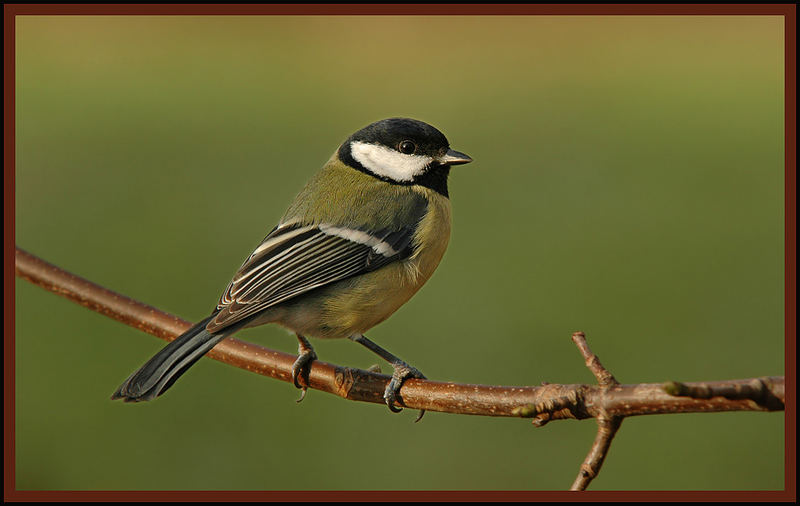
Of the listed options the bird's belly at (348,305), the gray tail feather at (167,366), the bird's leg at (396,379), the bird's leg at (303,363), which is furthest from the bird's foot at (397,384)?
the gray tail feather at (167,366)

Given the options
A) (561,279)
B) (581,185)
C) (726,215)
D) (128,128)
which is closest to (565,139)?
(581,185)

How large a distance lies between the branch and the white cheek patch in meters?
0.77

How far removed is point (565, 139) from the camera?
27.4ft

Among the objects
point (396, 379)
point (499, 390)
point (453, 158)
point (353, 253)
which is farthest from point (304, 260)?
point (499, 390)

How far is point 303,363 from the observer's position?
288cm

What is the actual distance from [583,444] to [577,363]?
0.54 meters

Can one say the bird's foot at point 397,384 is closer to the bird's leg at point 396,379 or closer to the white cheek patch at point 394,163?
the bird's leg at point 396,379

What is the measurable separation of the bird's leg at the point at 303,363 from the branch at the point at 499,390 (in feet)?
0.07

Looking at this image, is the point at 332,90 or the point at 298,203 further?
the point at 332,90

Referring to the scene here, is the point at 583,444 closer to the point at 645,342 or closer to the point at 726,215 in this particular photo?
the point at 645,342

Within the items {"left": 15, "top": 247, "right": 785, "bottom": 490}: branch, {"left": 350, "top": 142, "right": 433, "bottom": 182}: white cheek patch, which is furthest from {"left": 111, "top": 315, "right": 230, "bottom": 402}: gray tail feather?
{"left": 350, "top": 142, "right": 433, "bottom": 182}: white cheek patch

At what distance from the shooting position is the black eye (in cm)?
314

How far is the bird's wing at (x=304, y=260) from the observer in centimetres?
275

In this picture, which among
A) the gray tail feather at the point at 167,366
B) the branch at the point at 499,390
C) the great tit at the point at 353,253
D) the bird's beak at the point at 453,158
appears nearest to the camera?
the branch at the point at 499,390
